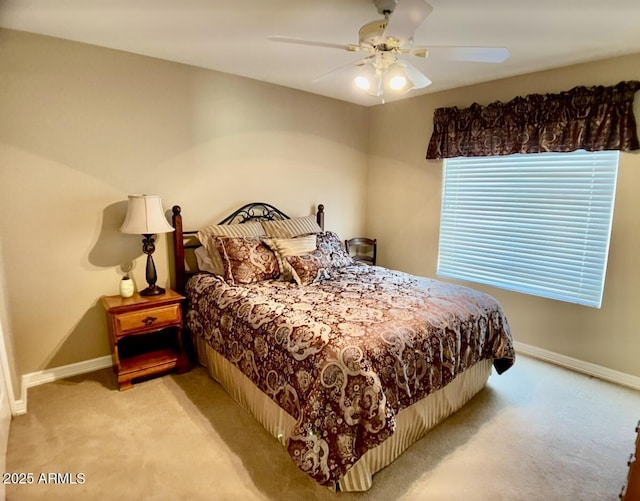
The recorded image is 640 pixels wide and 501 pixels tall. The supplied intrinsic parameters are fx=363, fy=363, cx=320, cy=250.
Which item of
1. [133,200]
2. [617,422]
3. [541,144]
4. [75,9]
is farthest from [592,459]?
[75,9]

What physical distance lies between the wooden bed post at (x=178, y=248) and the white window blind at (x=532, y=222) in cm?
272

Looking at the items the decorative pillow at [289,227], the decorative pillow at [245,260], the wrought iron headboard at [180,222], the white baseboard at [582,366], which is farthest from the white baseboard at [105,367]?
the decorative pillow at [289,227]

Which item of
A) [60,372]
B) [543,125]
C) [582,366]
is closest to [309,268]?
[60,372]

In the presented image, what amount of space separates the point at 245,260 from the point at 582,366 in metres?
3.00

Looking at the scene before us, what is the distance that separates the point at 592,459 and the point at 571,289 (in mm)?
1511

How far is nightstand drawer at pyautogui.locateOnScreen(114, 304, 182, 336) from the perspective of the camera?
2613 mm

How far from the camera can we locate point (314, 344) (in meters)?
1.89

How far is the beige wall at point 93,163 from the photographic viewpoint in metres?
2.52

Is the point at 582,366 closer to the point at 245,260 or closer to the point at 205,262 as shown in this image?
the point at 245,260

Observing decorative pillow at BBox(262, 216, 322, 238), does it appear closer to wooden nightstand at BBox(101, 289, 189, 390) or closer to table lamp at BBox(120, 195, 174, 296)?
table lamp at BBox(120, 195, 174, 296)

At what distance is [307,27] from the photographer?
7.70 feet

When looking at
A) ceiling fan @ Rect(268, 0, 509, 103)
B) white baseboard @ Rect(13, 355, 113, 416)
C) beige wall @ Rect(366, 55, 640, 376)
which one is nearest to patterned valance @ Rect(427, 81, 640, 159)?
beige wall @ Rect(366, 55, 640, 376)

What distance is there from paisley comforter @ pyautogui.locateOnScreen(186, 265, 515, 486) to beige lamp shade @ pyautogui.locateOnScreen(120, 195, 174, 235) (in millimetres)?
581

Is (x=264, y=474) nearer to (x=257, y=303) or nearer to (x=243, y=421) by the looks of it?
(x=243, y=421)
